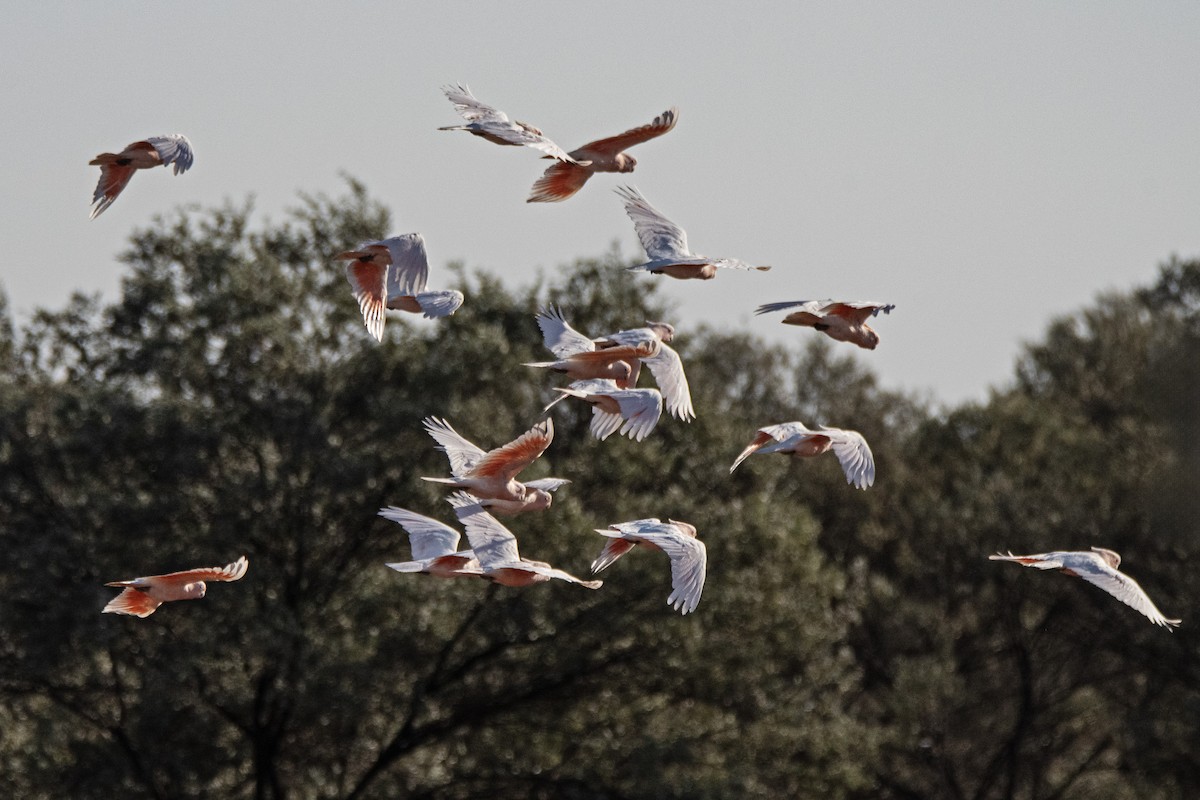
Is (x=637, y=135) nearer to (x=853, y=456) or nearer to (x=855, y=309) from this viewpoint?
(x=855, y=309)

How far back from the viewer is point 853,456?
1262cm

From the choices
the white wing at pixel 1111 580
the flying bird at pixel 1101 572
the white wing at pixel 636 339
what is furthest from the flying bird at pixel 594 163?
the white wing at pixel 1111 580

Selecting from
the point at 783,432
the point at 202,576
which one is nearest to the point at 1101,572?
the point at 783,432

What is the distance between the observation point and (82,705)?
24.6 metres

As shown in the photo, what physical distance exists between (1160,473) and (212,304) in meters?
16.4

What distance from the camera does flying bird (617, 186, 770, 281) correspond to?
11.6 m

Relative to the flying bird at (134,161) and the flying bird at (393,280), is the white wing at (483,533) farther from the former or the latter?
the flying bird at (134,161)

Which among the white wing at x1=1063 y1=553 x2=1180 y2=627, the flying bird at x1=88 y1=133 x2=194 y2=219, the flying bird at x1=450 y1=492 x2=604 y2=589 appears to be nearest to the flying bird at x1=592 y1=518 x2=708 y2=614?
the flying bird at x1=450 y1=492 x2=604 y2=589

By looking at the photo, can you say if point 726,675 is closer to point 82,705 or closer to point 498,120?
point 82,705

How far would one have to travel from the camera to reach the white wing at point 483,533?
11.7 metres

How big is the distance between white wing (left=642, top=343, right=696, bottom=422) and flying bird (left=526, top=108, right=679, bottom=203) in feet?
4.11

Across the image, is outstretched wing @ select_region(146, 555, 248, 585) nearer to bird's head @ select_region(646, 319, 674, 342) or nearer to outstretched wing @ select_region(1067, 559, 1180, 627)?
A: bird's head @ select_region(646, 319, 674, 342)

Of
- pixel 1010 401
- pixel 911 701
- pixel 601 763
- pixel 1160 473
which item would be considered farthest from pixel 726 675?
pixel 1010 401

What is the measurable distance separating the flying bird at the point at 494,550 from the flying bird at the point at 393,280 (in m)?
1.23
